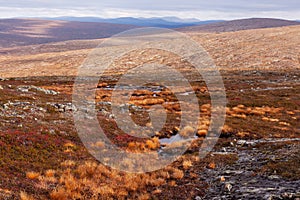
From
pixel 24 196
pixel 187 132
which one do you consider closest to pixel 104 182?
pixel 24 196

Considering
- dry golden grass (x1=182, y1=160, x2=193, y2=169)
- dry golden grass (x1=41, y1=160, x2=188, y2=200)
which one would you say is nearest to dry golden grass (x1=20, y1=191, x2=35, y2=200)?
dry golden grass (x1=41, y1=160, x2=188, y2=200)

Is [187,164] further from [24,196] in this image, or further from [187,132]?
[24,196]

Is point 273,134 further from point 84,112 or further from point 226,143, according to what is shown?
point 84,112

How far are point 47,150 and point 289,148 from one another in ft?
49.5

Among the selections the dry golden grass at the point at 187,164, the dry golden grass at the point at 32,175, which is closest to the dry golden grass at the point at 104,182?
the dry golden grass at the point at 187,164

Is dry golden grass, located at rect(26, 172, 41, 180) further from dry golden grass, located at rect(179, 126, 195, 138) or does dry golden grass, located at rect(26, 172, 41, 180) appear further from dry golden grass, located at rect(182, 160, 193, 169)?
dry golden grass, located at rect(179, 126, 195, 138)

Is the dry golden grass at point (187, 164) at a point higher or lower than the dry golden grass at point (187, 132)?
higher

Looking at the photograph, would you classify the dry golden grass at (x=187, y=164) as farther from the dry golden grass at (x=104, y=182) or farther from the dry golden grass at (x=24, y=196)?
the dry golden grass at (x=24, y=196)

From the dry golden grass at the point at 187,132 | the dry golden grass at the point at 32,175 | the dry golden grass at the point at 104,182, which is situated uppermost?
the dry golden grass at the point at 32,175

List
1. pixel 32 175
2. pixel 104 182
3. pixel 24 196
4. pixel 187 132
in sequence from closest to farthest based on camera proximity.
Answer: pixel 24 196 → pixel 32 175 → pixel 104 182 → pixel 187 132

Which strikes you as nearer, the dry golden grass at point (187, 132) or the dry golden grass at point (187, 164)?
the dry golden grass at point (187, 164)

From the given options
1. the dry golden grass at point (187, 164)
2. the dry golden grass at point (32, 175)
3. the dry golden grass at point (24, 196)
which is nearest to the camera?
the dry golden grass at point (24, 196)

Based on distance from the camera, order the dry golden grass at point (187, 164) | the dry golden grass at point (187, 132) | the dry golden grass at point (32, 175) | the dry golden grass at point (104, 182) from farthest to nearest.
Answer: the dry golden grass at point (187, 132)
the dry golden grass at point (187, 164)
the dry golden grass at point (32, 175)
the dry golden grass at point (104, 182)

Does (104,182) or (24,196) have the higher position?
(24,196)
